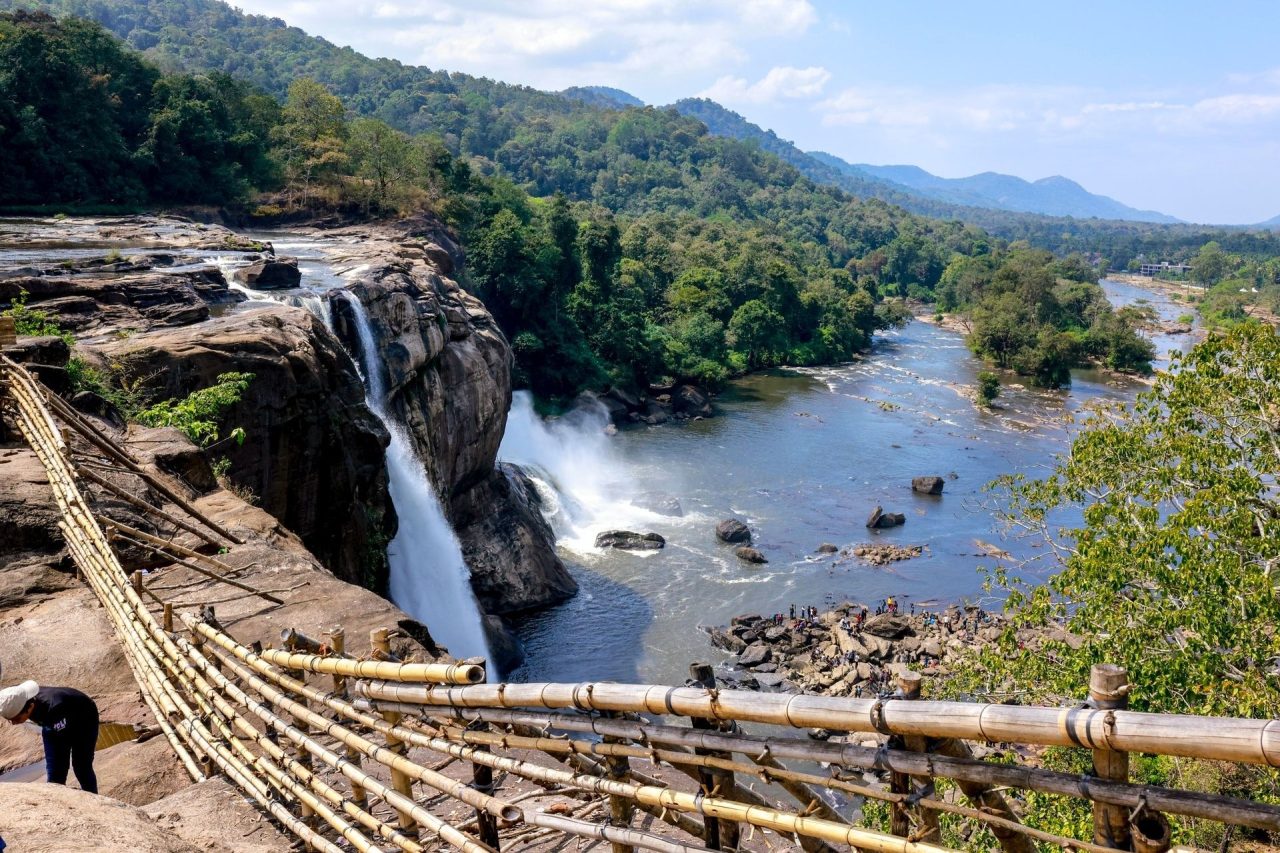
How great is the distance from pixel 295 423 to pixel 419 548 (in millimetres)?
5806

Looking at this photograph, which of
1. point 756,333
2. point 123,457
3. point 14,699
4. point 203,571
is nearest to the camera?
point 14,699

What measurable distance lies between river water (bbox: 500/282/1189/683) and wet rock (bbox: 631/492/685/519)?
34 centimetres

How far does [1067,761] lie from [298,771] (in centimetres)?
1015

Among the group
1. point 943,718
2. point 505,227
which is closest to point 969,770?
point 943,718

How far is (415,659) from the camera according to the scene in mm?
7422

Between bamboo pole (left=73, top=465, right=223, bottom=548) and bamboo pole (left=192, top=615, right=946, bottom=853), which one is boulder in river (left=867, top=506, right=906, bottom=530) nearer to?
bamboo pole (left=73, top=465, right=223, bottom=548)

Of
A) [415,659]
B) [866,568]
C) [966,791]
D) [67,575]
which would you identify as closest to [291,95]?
[866,568]

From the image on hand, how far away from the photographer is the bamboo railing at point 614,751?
2.76m

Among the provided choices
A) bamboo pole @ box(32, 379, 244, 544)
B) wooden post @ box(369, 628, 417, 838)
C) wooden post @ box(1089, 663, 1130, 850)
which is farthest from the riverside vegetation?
wooden post @ box(1089, 663, 1130, 850)

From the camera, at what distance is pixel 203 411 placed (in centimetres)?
1348

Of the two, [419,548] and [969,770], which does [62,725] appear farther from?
[419,548]

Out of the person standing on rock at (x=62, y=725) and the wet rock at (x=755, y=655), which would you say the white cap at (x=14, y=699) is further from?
the wet rock at (x=755, y=655)

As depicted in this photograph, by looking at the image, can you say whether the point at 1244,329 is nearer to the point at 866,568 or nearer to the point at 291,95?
the point at 866,568

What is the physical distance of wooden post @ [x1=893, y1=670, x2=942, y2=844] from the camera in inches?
126
